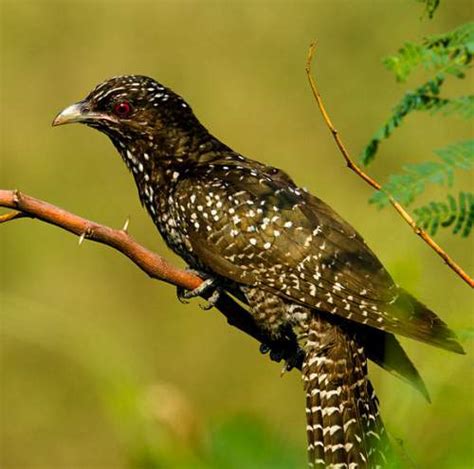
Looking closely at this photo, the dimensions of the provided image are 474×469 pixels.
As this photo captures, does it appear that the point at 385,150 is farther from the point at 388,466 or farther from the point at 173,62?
the point at 388,466

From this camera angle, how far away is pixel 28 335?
47.7 inches

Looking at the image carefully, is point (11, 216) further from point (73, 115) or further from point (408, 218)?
point (73, 115)

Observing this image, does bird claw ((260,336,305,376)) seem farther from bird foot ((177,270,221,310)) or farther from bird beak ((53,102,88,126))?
bird beak ((53,102,88,126))

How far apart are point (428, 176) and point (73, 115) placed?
1.93 m

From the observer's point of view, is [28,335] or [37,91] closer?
[28,335]

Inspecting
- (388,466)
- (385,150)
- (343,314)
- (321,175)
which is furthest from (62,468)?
(388,466)

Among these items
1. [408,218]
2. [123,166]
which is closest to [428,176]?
[408,218]

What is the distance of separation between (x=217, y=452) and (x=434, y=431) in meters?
0.17

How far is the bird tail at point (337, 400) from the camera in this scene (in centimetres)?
300

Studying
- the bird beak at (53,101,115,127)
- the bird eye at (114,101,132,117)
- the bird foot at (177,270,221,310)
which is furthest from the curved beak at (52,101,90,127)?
the bird foot at (177,270,221,310)

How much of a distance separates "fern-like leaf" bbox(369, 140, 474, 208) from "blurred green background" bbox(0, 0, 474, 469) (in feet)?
13.2

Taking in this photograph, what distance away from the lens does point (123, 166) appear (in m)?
7.96

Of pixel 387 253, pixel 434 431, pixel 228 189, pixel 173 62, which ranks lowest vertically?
pixel 434 431

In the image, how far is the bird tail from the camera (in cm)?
300
